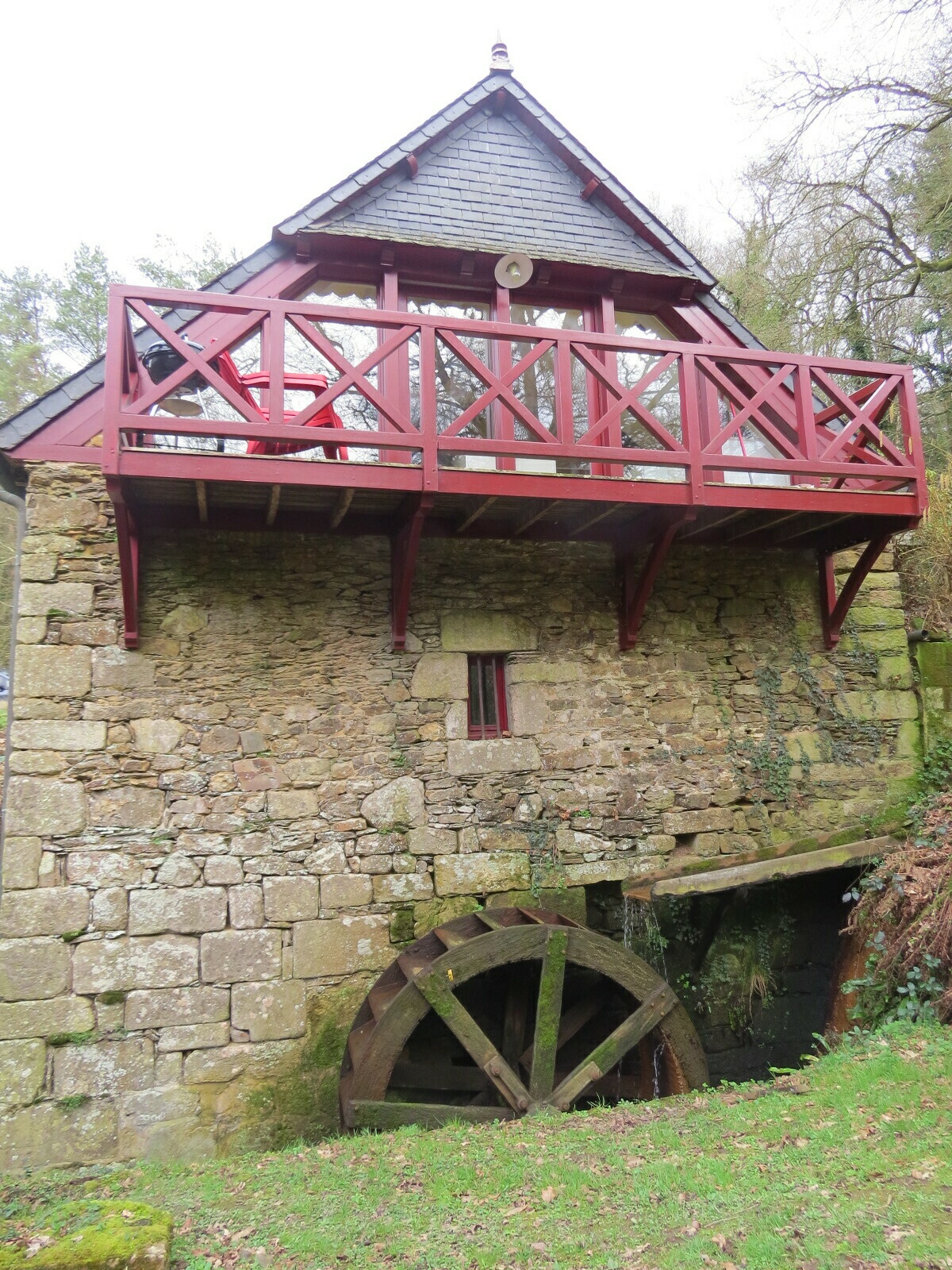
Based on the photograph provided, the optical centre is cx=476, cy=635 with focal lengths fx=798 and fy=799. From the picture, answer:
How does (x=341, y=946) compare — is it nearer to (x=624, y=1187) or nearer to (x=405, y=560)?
(x=624, y=1187)

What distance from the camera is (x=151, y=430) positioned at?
443 centimetres

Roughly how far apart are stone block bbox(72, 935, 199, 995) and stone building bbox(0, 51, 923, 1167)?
2cm

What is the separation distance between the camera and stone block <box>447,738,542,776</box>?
5.66 meters

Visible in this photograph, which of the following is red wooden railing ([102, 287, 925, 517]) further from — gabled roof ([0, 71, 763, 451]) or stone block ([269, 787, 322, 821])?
stone block ([269, 787, 322, 821])

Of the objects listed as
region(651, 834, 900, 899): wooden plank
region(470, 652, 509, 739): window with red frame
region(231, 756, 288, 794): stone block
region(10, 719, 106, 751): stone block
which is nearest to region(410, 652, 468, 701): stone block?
region(470, 652, 509, 739): window with red frame

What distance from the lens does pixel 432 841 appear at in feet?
18.1

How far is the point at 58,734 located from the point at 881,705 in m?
6.20

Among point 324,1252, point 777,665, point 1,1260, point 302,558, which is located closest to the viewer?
point 1,1260

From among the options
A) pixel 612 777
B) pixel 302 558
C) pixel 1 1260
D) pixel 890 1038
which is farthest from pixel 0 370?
pixel 890 1038

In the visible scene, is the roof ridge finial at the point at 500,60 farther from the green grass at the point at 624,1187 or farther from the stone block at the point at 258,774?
the green grass at the point at 624,1187

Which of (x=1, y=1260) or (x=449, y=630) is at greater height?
(x=449, y=630)

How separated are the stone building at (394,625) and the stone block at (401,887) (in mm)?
19

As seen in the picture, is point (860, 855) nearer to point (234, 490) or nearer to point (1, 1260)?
point (234, 490)

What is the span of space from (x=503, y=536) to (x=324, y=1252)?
4.33m
